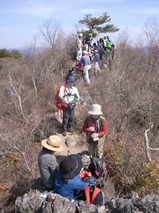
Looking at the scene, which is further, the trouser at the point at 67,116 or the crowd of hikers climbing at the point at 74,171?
the trouser at the point at 67,116

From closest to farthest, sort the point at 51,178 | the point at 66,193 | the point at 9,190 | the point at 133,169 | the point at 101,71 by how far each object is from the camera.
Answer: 1. the point at 66,193
2. the point at 51,178
3. the point at 133,169
4. the point at 9,190
5. the point at 101,71

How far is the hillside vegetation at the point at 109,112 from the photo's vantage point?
21.1 feet

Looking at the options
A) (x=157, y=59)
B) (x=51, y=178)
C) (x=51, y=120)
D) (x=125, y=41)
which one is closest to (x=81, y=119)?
(x=51, y=120)

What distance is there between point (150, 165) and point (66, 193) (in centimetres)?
237

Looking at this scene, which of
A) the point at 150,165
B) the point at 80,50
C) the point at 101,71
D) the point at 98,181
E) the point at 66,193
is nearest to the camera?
the point at 66,193

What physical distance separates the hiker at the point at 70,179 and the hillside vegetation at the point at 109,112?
193 centimetres

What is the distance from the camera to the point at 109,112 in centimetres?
1018

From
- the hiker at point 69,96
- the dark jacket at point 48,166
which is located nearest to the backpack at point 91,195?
the dark jacket at point 48,166

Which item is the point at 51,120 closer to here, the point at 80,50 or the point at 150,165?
the point at 150,165

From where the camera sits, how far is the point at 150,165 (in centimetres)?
572

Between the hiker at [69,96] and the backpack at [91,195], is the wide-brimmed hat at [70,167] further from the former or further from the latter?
the hiker at [69,96]

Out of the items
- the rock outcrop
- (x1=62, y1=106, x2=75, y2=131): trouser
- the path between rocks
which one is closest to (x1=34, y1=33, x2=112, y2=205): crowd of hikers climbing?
the rock outcrop

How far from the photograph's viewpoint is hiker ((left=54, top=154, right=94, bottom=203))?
3.92 m

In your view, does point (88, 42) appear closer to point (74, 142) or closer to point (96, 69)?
point (96, 69)
